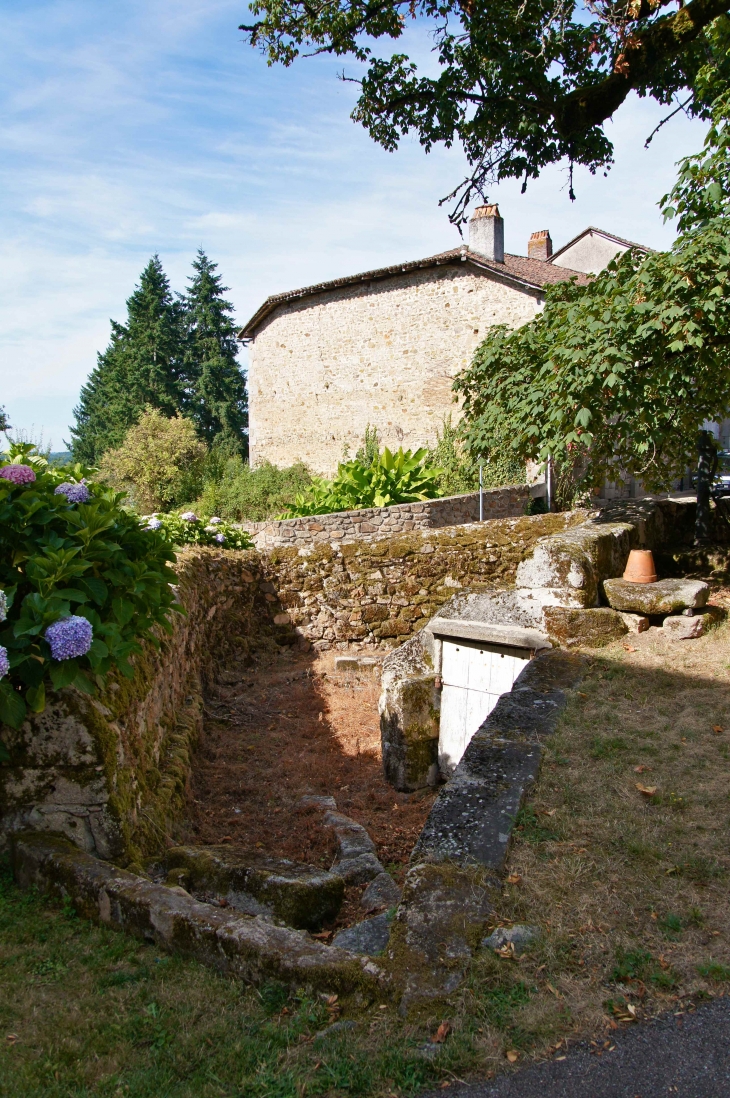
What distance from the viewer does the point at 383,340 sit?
68.5 ft

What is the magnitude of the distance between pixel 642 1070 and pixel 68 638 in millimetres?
2347

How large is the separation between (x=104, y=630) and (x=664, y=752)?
2.96 meters

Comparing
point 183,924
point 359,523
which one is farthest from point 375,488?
point 183,924

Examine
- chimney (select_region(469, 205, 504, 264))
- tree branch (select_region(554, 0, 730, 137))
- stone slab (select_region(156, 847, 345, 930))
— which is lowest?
stone slab (select_region(156, 847, 345, 930))

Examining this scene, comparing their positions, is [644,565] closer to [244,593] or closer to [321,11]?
[244,593]

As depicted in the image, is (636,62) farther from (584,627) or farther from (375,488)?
(375,488)

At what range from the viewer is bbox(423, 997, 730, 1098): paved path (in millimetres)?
1933

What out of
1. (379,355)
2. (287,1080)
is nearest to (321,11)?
(287,1080)

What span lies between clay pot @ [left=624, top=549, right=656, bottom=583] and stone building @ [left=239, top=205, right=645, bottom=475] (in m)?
12.6

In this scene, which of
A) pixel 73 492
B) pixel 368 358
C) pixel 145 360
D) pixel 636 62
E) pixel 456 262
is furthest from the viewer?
pixel 145 360

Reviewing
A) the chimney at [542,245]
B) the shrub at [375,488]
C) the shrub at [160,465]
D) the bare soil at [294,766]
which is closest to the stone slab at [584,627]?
the bare soil at [294,766]

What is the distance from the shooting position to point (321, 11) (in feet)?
26.0

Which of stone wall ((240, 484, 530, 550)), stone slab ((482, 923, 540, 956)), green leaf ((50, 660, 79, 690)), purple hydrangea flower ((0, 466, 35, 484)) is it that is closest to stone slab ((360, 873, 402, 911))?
stone slab ((482, 923, 540, 956))

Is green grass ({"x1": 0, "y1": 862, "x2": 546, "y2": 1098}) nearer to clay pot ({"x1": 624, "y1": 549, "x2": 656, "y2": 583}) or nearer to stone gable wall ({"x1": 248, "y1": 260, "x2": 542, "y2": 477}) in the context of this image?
clay pot ({"x1": 624, "y1": 549, "x2": 656, "y2": 583})
